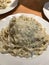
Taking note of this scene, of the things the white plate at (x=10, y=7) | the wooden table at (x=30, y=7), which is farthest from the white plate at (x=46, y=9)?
the white plate at (x=10, y=7)

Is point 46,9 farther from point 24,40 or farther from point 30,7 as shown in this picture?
→ point 24,40

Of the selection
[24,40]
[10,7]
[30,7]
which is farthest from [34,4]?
[24,40]

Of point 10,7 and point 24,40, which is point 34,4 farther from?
point 24,40

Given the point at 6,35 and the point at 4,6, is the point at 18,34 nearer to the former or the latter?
the point at 6,35

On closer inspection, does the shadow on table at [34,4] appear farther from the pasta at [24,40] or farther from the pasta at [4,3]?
the pasta at [24,40]

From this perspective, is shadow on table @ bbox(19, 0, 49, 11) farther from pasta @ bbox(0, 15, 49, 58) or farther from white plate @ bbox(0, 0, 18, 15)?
pasta @ bbox(0, 15, 49, 58)

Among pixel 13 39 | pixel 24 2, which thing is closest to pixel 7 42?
pixel 13 39

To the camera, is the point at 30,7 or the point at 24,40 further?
the point at 30,7
